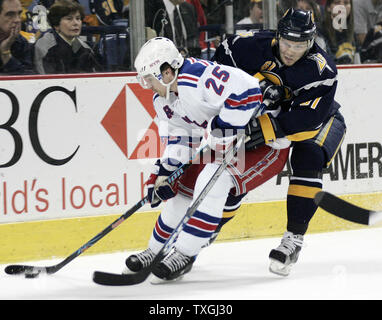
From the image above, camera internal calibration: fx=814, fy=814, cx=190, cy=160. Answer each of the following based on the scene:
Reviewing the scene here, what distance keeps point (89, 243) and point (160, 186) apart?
35 cm

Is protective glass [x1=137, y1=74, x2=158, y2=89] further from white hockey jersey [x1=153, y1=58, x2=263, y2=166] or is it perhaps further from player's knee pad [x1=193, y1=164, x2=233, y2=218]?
player's knee pad [x1=193, y1=164, x2=233, y2=218]

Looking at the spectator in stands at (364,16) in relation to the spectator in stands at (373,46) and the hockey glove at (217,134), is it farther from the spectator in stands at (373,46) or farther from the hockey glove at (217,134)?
the hockey glove at (217,134)

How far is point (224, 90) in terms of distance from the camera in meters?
2.91

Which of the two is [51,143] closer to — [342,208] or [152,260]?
[152,260]

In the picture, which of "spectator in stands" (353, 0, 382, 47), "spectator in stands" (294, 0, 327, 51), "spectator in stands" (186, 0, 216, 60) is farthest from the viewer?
"spectator in stands" (353, 0, 382, 47)

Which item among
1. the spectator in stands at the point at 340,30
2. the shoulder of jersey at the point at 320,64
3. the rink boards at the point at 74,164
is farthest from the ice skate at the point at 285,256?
the spectator in stands at the point at 340,30

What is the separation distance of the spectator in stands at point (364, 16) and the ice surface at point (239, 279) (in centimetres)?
121

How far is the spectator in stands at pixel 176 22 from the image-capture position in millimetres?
3980

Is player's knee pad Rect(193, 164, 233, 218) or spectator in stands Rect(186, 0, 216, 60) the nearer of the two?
player's knee pad Rect(193, 164, 233, 218)

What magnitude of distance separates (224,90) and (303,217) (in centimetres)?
66

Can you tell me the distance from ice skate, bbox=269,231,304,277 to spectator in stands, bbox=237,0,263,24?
140 cm

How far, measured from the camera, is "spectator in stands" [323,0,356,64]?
4.42 meters

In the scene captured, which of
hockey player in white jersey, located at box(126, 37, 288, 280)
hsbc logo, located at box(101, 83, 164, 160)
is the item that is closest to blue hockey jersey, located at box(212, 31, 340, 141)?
hockey player in white jersey, located at box(126, 37, 288, 280)
